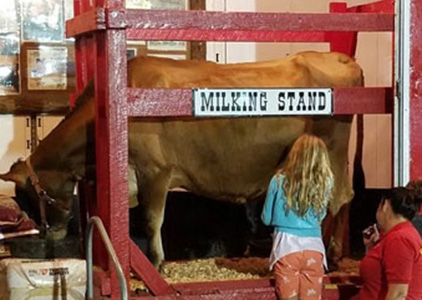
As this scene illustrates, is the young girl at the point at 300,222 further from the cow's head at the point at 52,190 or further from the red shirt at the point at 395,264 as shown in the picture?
the cow's head at the point at 52,190

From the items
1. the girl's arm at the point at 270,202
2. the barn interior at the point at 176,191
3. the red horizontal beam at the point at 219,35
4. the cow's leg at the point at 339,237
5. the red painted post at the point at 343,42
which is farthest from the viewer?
the barn interior at the point at 176,191

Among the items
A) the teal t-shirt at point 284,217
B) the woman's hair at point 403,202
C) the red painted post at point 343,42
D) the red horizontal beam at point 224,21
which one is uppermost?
the red horizontal beam at point 224,21

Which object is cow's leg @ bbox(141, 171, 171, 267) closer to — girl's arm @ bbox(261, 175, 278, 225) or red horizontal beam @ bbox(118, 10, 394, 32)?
girl's arm @ bbox(261, 175, 278, 225)

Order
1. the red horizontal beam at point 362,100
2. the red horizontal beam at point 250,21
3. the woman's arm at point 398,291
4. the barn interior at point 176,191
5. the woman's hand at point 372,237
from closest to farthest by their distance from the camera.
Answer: the woman's arm at point 398,291 < the red horizontal beam at point 250,21 < the red horizontal beam at point 362,100 < the woman's hand at point 372,237 < the barn interior at point 176,191

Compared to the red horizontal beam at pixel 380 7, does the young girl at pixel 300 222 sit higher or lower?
lower

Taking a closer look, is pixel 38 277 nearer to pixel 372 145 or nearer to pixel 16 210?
pixel 16 210

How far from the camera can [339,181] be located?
6.98 meters

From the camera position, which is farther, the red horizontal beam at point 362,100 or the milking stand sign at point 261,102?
the red horizontal beam at point 362,100

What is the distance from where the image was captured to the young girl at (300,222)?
5076 millimetres

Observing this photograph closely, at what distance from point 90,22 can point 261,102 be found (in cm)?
98

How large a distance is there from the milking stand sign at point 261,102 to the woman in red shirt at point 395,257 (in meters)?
0.68

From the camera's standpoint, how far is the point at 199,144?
6.73m

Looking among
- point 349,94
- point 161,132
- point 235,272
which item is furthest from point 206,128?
point 349,94

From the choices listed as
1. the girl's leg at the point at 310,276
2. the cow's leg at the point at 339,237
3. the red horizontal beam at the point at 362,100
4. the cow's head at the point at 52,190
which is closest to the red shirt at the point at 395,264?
the girl's leg at the point at 310,276
